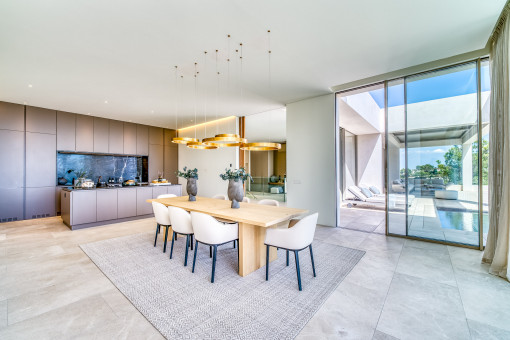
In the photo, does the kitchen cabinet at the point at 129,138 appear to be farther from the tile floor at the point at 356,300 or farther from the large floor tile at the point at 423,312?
the large floor tile at the point at 423,312

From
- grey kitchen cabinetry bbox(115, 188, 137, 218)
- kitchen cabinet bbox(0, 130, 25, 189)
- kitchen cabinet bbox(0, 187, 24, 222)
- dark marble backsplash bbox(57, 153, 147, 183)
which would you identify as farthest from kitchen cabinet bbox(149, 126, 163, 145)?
kitchen cabinet bbox(0, 187, 24, 222)

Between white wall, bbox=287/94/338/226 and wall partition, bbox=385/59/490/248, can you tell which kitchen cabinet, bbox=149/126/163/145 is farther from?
wall partition, bbox=385/59/490/248

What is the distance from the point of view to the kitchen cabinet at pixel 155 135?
8359mm

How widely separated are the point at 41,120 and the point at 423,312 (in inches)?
349

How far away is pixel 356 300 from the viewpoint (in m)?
2.23

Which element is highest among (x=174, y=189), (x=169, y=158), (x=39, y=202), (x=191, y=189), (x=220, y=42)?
(x=220, y=42)

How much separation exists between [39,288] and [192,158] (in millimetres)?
6257

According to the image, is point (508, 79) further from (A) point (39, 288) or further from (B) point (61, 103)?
(B) point (61, 103)

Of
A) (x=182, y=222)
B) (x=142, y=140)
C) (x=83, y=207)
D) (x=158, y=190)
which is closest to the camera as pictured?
(x=182, y=222)

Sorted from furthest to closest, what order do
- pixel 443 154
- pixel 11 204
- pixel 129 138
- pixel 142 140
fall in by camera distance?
pixel 142 140 → pixel 129 138 → pixel 11 204 → pixel 443 154

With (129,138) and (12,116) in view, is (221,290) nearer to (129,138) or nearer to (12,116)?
(129,138)

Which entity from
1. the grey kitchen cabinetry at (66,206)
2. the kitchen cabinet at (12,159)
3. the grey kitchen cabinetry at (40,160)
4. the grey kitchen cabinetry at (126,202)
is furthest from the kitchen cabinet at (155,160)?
the kitchen cabinet at (12,159)

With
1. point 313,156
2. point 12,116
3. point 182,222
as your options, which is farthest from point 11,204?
point 313,156

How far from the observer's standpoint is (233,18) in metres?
2.65
